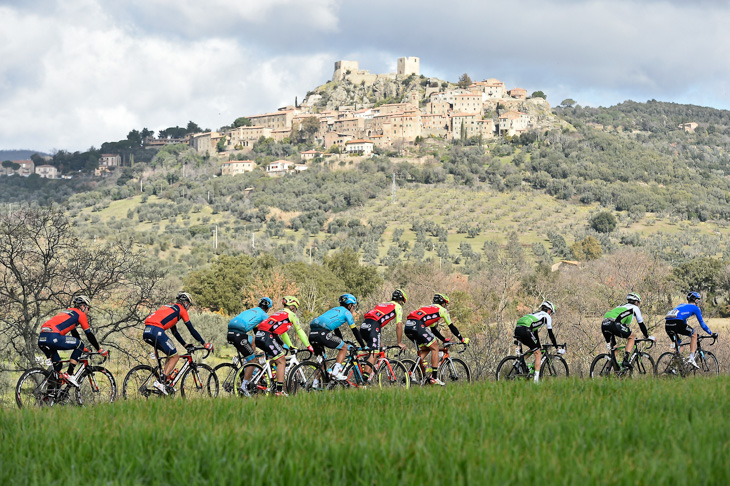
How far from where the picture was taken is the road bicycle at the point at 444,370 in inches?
500

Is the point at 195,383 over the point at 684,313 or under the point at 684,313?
under

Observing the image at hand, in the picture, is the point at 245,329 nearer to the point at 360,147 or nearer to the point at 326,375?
the point at 326,375

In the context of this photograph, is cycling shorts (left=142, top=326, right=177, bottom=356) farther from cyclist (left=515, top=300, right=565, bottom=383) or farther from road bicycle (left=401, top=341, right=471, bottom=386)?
cyclist (left=515, top=300, right=565, bottom=383)

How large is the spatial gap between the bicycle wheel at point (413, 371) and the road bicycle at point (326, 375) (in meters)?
0.81

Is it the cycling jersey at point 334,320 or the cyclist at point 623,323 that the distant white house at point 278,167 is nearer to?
the cyclist at point 623,323

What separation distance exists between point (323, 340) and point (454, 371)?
2727mm

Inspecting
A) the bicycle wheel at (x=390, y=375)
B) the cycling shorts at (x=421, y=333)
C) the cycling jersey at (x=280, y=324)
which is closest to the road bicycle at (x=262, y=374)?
the cycling jersey at (x=280, y=324)

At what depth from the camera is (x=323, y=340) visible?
39.0 ft

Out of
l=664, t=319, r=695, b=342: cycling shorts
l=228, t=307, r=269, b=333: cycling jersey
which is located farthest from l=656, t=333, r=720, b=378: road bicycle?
l=228, t=307, r=269, b=333: cycling jersey

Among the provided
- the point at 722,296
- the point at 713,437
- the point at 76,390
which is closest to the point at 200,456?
the point at 713,437

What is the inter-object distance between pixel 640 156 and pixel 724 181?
718 inches

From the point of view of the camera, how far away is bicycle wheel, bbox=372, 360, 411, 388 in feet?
40.1

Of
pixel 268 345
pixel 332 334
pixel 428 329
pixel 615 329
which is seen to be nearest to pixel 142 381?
pixel 268 345

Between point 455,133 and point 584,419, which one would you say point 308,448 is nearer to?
point 584,419
